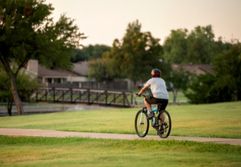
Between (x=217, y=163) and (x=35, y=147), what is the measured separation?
581 cm

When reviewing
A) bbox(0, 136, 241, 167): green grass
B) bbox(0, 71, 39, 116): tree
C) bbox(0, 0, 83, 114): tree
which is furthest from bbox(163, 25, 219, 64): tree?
bbox(0, 136, 241, 167): green grass

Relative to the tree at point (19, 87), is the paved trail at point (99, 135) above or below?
below

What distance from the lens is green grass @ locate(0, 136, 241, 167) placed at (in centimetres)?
1273

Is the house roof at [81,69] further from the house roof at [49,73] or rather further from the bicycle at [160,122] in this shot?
the bicycle at [160,122]

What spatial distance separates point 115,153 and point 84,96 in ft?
163

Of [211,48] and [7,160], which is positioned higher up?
[211,48]

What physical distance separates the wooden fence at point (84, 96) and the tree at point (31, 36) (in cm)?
837

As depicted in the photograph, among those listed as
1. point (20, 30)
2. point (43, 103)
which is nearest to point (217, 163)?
point (20, 30)

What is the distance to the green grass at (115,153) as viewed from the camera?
41.8ft

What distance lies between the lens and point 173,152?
14.3m

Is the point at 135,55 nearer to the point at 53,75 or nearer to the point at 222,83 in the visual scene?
the point at 53,75

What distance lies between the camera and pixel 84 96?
6384 cm

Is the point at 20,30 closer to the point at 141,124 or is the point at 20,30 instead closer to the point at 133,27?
the point at 141,124

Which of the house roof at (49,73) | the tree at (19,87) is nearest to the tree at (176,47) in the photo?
the house roof at (49,73)
